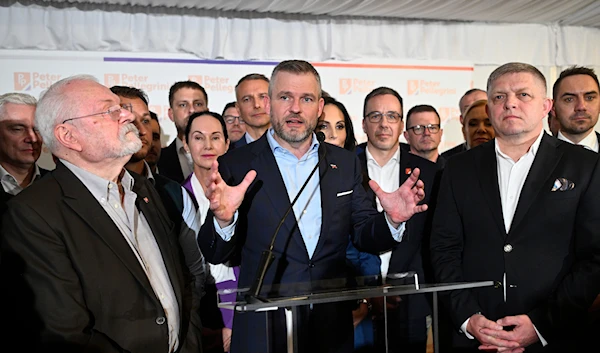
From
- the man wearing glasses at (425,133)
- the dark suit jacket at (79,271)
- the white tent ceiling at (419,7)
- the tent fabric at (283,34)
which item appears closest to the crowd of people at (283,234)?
the dark suit jacket at (79,271)

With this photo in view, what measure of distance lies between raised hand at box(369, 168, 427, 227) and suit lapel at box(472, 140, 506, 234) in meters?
0.51

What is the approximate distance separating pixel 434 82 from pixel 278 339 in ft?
18.8

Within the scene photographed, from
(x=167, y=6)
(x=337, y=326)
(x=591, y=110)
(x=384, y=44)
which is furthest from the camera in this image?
(x=384, y=44)

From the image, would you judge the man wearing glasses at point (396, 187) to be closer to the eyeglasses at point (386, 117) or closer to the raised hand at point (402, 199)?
the eyeglasses at point (386, 117)

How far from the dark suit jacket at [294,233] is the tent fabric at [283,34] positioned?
12.2 ft

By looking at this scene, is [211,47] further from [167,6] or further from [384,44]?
[384,44]

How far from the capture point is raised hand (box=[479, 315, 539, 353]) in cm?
253

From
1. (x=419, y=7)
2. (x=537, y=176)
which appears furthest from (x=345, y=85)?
(x=537, y=176)

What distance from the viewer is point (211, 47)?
6.41 m

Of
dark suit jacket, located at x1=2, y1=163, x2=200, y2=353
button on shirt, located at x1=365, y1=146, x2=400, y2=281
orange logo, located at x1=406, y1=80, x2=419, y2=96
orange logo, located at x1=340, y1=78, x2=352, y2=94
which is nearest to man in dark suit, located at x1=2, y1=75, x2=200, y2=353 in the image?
dark suit jacket, located at x1=2, y1=163, x2=200, y2=353

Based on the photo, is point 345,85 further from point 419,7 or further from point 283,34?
point 419,7

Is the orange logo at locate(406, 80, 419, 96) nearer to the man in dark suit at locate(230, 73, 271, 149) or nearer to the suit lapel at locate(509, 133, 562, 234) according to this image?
the man in dark suit at locate(230, 73, 271, 149)

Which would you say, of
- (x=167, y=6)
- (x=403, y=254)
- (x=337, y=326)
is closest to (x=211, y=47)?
(x=167, y=6)

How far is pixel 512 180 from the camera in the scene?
9.11ft
